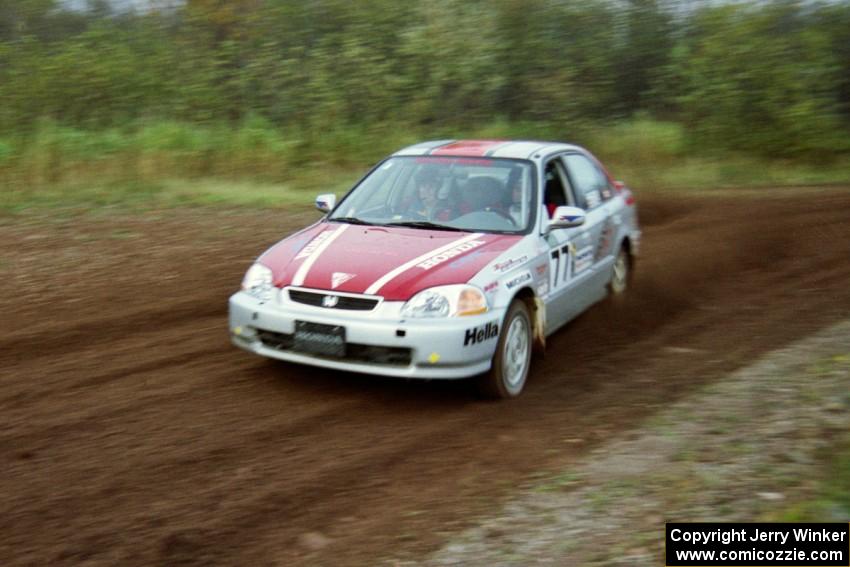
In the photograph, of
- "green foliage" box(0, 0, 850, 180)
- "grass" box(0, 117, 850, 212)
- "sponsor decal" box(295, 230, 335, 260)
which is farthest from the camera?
"green foliage" box(0, 0, 850, 180)

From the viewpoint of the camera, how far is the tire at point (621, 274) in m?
8.55

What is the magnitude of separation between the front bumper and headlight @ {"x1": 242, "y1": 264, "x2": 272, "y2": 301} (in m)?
0.15

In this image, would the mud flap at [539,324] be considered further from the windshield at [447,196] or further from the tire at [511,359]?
the windshield at [447,196]

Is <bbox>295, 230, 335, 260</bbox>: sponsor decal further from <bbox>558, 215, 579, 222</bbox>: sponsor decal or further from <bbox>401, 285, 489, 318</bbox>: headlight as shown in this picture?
<bbox>558, 215, 579, 222</bbox>: sponsor decal

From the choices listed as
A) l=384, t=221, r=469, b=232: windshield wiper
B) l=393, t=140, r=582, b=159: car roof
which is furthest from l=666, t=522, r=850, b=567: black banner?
l=393, t=140, r=582, b=159: car roof

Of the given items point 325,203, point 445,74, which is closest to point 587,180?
point 325,203

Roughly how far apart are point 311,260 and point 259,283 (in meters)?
Result: 0.38

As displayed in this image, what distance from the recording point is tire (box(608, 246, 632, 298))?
8547 millimetres

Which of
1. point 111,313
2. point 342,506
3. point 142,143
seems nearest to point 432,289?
point 342,506

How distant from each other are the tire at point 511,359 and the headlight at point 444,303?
0.34 m

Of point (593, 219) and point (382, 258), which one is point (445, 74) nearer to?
point (593, 219)

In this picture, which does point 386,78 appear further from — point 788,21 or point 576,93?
point 788,21

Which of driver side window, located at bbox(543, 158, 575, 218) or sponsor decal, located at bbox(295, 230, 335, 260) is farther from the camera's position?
driver side window, located at bbox(543, 158, 575, 218)

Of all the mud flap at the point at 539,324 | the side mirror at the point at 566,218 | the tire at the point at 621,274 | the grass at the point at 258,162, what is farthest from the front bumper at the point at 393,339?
the grass at the point at 258,162
